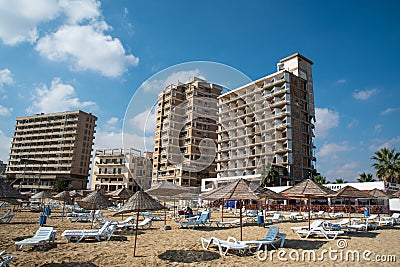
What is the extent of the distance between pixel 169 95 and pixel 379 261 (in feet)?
184

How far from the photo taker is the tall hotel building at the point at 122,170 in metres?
65.9

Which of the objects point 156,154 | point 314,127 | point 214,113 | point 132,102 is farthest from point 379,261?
point 156,154

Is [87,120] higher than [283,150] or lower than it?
higher

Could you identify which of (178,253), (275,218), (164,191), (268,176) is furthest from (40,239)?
(268,176)

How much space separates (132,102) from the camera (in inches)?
603

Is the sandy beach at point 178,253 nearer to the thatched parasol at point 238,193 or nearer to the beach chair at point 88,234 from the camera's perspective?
the beach chair at point 88,234

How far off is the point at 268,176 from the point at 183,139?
76.5 ft

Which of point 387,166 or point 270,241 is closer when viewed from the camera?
point 270,241

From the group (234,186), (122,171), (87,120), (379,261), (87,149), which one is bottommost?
(379,261)

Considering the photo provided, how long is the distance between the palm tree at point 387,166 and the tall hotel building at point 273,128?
36.2 ft

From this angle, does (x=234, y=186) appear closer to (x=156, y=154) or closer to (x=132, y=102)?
(x=132, y=102)

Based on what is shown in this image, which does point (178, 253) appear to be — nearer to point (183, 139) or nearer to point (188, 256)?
point (188, 256)

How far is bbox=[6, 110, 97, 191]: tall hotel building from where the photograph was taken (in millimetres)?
71312

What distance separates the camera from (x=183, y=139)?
193 ft
